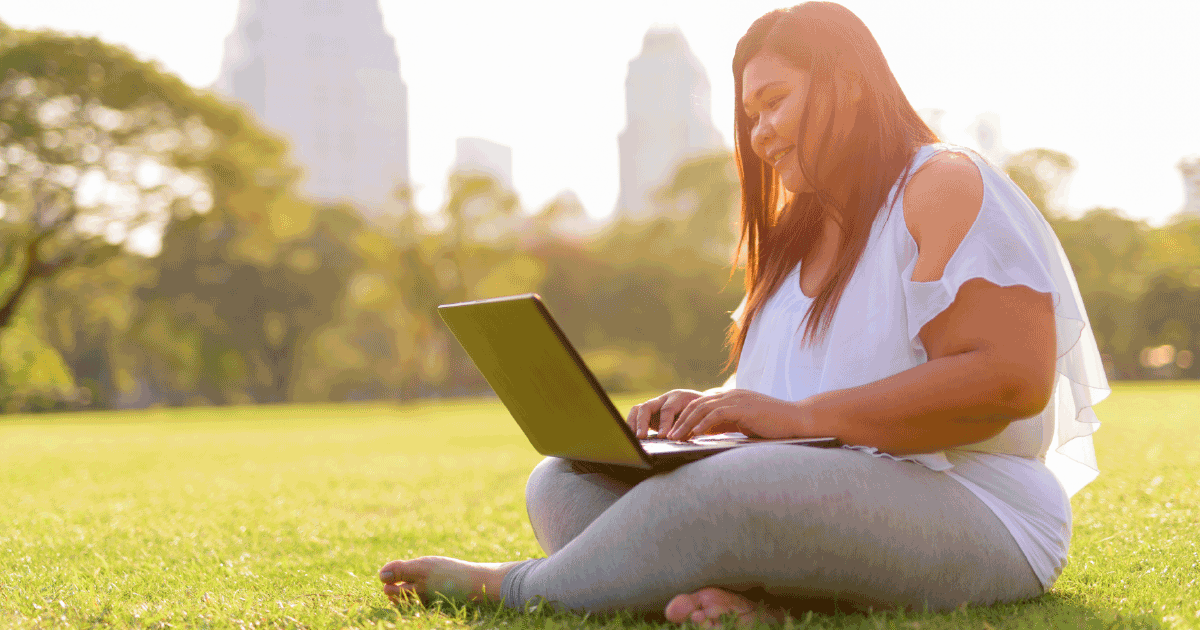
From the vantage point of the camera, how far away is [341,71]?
171m

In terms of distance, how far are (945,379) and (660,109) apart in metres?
132

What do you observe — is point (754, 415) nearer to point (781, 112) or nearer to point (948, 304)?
point (948, 304)

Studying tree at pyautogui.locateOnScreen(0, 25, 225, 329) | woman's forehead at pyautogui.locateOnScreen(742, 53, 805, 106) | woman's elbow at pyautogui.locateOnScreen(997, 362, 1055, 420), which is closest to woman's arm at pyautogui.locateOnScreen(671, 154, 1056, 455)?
woman's elbow at pyautogui.locateOnScreen(997, 362, 1055, 420)

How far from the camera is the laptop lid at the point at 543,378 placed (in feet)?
5.01

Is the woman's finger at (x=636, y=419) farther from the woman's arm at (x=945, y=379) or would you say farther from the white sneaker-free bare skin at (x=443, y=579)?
the white sneaker-free bare skin at (x=443, y=579)

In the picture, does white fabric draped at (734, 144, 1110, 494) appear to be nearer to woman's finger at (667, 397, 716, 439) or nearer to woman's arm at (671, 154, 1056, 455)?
woman's arm at (671, 154, 1056, 455)

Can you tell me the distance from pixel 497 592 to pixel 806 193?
1.15 meters

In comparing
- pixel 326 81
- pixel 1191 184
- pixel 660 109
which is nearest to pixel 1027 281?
pixel 1191 184

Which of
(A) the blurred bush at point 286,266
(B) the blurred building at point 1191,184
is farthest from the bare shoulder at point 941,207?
(B) the blurred building at point 1191,184

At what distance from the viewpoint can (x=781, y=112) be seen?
1924mm

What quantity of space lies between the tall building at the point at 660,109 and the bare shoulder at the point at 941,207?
404 feet

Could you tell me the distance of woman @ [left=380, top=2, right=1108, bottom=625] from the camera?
155 centimetres

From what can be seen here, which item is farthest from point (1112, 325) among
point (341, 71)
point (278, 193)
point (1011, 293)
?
point (341, 71)

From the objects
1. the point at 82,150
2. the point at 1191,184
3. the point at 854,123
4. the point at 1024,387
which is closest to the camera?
the point at 1024,387
